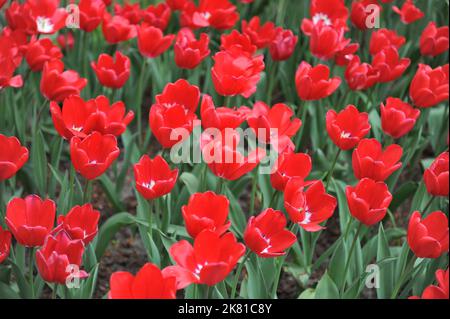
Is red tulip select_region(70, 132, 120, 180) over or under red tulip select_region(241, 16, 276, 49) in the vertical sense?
under

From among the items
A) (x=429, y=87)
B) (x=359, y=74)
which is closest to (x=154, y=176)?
(x=359, y=74)

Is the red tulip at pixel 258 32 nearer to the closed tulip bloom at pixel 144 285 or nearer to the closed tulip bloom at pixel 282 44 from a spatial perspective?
the closed tulip bloom at pixel 282 44

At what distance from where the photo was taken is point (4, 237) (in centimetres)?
169

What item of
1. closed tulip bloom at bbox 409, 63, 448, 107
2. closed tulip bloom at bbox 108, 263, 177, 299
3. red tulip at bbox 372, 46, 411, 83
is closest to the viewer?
closed tulip bloom at bbox 108, 263, 177, 299

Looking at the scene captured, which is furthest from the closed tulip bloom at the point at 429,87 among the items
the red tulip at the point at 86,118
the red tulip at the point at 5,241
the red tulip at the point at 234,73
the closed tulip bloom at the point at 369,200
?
the red tulip at the point at 5,241

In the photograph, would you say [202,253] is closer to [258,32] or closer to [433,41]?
[258,32]

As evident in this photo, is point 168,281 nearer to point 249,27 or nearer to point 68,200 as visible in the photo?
point 68,200

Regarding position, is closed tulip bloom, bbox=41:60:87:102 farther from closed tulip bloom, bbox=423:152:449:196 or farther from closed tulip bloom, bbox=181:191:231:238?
closed tulip bloom, bbox=423:152:449:196

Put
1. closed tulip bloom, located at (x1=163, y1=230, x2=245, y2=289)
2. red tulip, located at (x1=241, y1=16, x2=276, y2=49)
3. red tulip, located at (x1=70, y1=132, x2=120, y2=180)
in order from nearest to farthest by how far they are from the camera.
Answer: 1. closed tulip bloom, located at (x1=163, y1=230, x2=245, y2=289)
2. red tulip, located at (x1=70, y1=132, x2=120, y2=180)
3. red tulip, located at (x1=241, y1=16, x2=276, y2=49)

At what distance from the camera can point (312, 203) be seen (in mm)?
1829

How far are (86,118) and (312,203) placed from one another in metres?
0.61

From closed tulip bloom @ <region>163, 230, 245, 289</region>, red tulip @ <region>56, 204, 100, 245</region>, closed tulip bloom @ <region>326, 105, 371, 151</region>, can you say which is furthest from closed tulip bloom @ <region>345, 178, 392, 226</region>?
red tulip @ <region>56, 204, 100, 245</region>

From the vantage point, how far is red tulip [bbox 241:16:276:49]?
2586 mm
